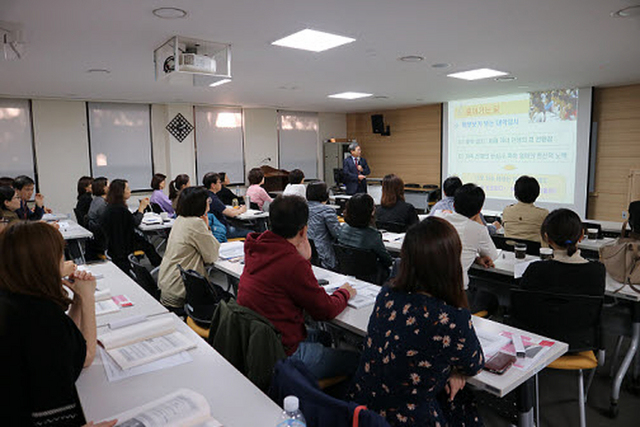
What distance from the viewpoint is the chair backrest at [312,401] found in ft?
4.00

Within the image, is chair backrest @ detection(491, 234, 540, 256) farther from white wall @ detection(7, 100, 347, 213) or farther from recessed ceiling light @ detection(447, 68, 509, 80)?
white wall @ detection(7, 100, 347, 213)

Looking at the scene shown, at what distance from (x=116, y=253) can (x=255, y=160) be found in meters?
6.74

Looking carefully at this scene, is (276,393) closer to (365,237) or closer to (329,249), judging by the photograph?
(365,237)

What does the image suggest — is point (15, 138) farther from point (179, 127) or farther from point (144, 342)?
A: point (144, 342)

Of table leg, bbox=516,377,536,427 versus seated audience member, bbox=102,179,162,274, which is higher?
seated audience member, bbox=102,179,162,274

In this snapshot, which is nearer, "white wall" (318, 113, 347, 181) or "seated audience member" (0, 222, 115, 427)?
"seated audience member" (0, 222, 115, 427)

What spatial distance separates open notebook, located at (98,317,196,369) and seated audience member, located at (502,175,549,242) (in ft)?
10.4

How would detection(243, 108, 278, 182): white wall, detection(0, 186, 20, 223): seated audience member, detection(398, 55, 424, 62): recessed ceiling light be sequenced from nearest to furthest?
detection(0, 186, 20, 223): seated audience member
detection(398, 55, 424, 62): recessed ceiling light
detection(243, 108, 278, 182): white wall

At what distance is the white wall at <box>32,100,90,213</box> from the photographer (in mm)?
8703

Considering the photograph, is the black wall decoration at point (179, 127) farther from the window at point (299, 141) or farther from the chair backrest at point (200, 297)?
the chair backrest at point (200, 297)

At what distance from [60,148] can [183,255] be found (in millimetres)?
7194

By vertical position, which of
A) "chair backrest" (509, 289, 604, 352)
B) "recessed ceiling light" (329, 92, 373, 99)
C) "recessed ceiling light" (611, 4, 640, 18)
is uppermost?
"recessed ceiling light" (329, 92, 373, 99)

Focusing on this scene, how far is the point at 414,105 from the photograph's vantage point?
36.1 ft

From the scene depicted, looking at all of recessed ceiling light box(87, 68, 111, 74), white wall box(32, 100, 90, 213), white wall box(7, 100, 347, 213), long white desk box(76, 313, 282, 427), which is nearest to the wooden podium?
white wall box(7, 100, 347, 213)
